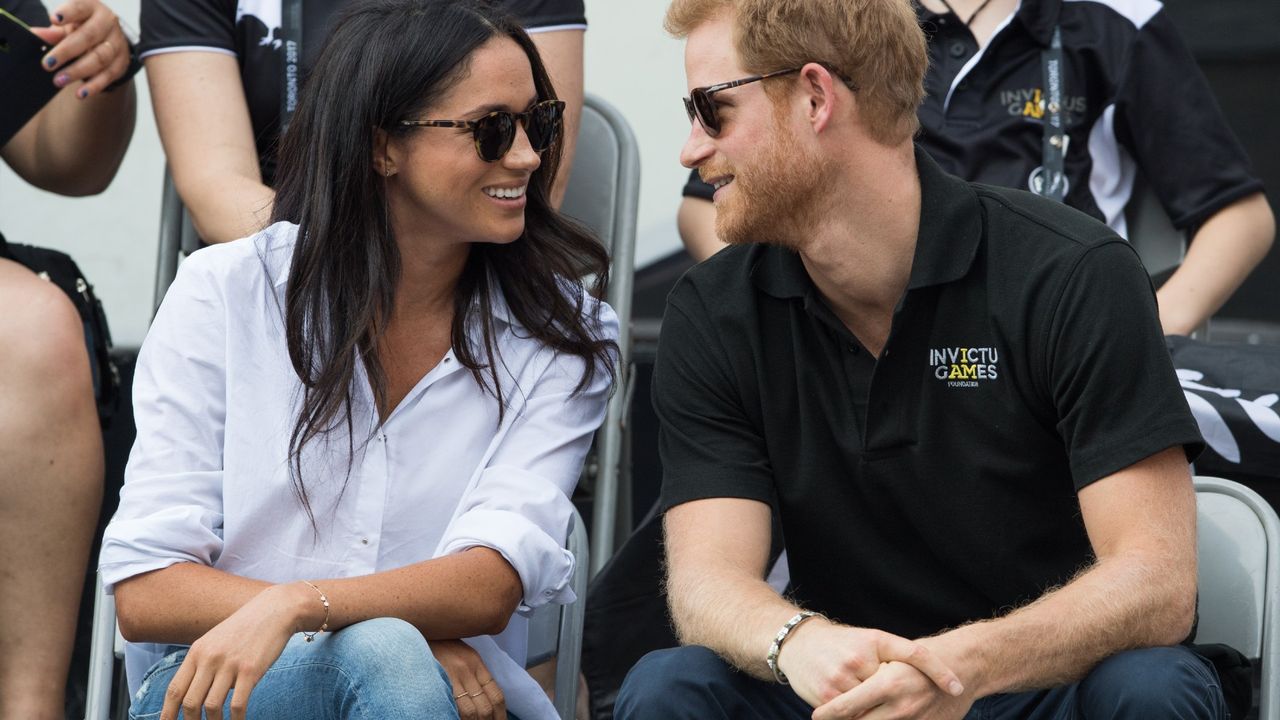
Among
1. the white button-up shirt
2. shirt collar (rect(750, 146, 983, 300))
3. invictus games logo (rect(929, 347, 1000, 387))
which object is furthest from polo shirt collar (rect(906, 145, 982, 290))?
the white button-up shirt

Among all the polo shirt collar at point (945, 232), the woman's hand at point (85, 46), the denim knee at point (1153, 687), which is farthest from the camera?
the woman's hand at point (85, 46)

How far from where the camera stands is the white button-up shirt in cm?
228

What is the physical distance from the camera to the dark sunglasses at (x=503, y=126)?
8.09 ft

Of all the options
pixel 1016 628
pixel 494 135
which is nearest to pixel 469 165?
pixel 494 135

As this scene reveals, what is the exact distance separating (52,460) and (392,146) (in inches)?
32.8

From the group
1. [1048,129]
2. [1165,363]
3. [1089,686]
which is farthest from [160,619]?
[1048,129]

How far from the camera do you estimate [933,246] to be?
2344 mm

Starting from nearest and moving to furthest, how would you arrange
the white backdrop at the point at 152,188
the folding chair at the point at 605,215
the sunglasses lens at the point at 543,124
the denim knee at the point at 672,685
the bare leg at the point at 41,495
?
1. the denim knee at the point at 672,685
2. the sunglasses lens at the point at 543,124
3. the bare leg at the point at 41,495
4. the folding chair at the point at 605,215
5. the white backdrop at the point at 152,188

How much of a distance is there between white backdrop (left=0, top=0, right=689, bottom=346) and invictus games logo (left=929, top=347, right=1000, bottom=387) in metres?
2.09

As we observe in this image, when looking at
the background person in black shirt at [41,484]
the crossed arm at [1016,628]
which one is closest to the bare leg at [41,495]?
the background person in black shirt at [41,484]

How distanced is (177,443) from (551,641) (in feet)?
2.19

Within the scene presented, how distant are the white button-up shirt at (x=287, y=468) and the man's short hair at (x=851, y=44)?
0.64 meters

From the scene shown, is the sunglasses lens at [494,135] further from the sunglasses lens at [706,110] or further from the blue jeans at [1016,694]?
the blue jeans at [1016,694]

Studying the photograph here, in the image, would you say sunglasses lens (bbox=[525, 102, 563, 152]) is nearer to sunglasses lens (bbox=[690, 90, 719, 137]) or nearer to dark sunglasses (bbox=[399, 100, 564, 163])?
dark sunglasses (bbox=[399, 100, 564, 163])
